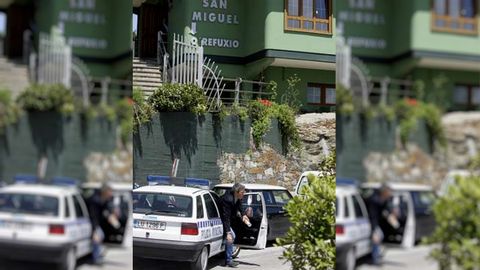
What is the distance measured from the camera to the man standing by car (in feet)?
12.2

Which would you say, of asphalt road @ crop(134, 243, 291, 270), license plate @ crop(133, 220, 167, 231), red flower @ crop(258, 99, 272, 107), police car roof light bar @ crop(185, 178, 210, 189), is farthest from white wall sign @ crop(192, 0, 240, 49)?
asphalt road @ crop(134, 243, 291, 270)

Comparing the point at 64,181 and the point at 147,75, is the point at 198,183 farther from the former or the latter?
the point at 64,181

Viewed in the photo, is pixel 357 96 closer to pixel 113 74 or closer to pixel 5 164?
pixel 113 74

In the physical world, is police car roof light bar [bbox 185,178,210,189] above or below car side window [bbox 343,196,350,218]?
below

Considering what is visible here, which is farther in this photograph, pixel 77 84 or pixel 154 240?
pixel 154 240

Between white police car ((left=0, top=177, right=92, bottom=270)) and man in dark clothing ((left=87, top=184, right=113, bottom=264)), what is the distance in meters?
0.03

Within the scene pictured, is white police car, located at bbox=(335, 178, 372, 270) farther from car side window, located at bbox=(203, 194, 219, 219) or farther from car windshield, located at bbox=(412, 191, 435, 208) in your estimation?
car side window, located at bbox=(203, 194, 219, 219)

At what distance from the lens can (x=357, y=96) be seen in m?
1.12

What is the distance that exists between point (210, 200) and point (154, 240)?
0.43 meters

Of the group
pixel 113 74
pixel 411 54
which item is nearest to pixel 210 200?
pixel 113 74

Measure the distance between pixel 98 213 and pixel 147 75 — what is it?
2632 mm

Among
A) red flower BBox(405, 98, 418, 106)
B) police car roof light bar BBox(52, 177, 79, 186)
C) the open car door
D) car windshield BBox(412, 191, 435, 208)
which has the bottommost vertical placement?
the open car door

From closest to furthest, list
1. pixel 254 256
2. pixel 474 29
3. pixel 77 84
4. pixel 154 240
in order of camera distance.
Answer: pixel 474 29 → pixel 77 84 → pixel 154 240 → pixel 254 256

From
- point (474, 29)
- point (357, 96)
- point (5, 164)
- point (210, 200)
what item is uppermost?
point (474, 29)
